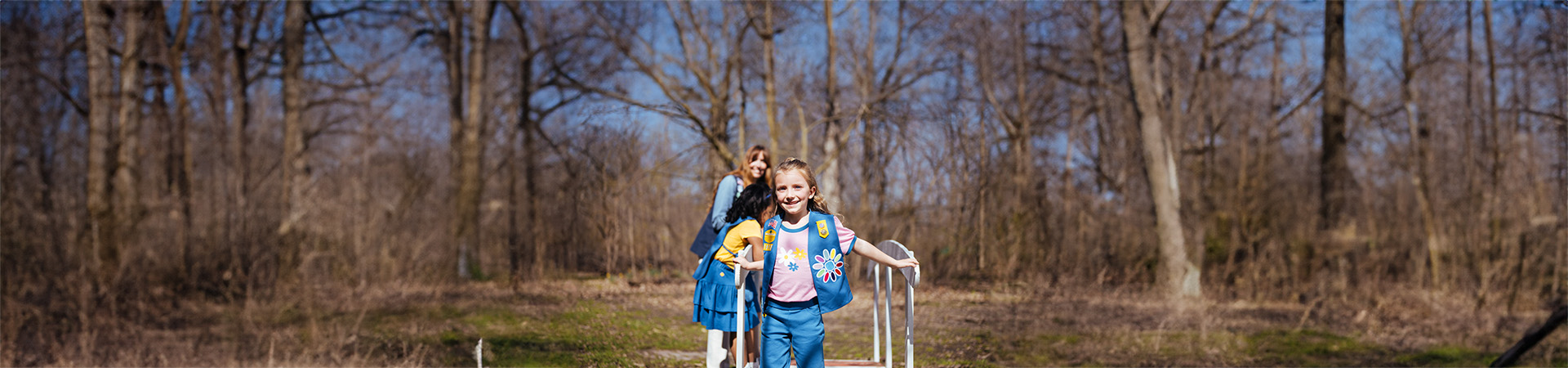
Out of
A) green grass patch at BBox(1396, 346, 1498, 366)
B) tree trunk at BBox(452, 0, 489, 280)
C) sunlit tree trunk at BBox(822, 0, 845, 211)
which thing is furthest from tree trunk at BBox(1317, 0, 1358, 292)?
tree trunk at BBox(452, 0, 489, 280)

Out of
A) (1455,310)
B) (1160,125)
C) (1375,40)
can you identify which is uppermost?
(1375,40)

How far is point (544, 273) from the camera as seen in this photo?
1166 centimetres

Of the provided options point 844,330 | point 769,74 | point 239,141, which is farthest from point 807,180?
point 239,141

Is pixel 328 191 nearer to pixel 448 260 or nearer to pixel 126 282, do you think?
pixel 448 260

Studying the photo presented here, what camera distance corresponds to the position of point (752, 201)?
507cm

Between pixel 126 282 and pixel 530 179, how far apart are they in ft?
15.8

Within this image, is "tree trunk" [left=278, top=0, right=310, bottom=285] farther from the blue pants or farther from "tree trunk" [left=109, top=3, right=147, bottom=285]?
the blue pants

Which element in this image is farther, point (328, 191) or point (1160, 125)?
point (328, 191)

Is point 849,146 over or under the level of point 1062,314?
over

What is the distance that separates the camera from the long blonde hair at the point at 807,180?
3947mm

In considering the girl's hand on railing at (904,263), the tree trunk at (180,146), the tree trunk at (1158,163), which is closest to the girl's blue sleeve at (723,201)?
the girl's hand on railing at (904,263)

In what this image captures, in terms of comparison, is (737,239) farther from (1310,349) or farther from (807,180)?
(1310,349)

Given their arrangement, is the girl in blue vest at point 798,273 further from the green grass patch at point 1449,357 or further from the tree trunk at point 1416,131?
the tree trunk at point 1416,131

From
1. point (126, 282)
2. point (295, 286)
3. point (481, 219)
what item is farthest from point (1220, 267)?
point (126, 282)
